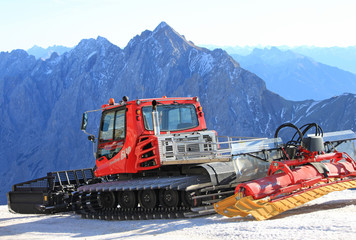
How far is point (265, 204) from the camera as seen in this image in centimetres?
962

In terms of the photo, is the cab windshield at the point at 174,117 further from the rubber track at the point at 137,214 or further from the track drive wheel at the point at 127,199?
the rubber track at the point at 137,214

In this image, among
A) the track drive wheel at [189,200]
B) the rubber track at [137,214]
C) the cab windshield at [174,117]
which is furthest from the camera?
the cab windshield at [174,117]

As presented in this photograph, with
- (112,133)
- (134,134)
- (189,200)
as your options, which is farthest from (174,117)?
(189,200)

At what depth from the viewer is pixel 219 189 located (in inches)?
450

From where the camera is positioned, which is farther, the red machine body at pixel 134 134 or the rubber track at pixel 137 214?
the red machine body at pixel 134 134

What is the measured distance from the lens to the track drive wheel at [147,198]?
11.7 meters

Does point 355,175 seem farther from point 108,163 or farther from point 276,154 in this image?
point 108,163

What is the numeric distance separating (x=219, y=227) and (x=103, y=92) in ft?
530

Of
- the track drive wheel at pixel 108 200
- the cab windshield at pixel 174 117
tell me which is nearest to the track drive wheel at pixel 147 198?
the track drive wheel at pixel 108 200

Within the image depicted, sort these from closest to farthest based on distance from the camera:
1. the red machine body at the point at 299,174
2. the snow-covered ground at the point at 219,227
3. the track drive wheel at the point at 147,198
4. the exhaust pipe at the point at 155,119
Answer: the snow-covered ground at the point at 219,227 → the red machine body at the point at 299,174 → the track drive wheel at the point at 147,198 → the exhaust pipe at the point at 155,119

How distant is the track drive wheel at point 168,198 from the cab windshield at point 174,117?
1893mm

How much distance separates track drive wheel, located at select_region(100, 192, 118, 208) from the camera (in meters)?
12.9

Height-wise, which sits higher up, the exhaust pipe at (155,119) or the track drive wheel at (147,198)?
the exhaust pipe at (155,119)

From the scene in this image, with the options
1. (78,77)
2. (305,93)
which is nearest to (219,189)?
(78,77)
